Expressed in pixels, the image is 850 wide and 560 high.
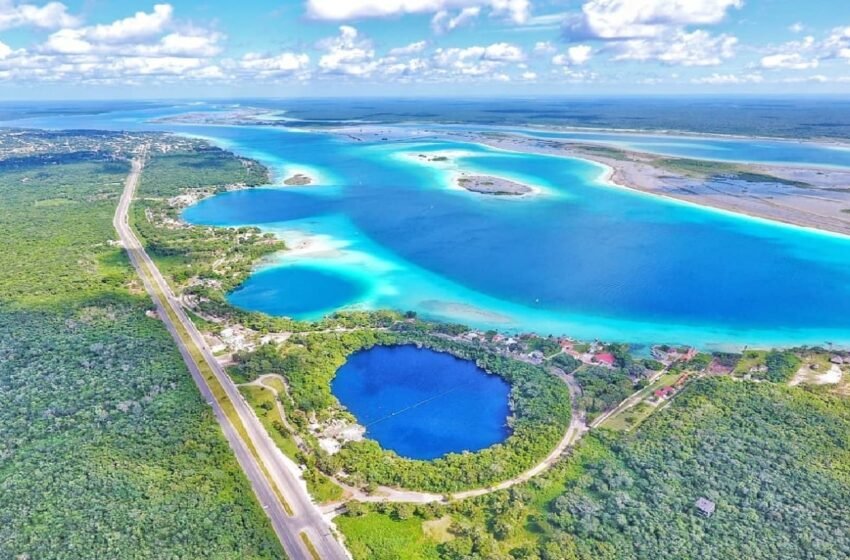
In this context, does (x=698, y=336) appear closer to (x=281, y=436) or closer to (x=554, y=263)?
(x=554, y=263)

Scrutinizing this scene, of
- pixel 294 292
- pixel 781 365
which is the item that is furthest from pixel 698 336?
pixel 294 292

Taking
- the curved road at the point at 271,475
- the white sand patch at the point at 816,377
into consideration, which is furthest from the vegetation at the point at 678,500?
the white sand patch at the point at 816,377

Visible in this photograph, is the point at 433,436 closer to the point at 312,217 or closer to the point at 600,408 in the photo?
the point at 600,408

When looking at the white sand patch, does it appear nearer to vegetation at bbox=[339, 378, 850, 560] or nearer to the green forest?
vegetation at bbox=[339, 378, 850, 560]

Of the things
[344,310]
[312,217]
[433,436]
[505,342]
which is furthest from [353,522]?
[312,217]

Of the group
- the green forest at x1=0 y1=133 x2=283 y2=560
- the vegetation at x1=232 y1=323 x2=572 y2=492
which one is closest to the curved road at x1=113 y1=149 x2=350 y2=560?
the green forest at x1=0 y1=133 x2=283 y2=560
